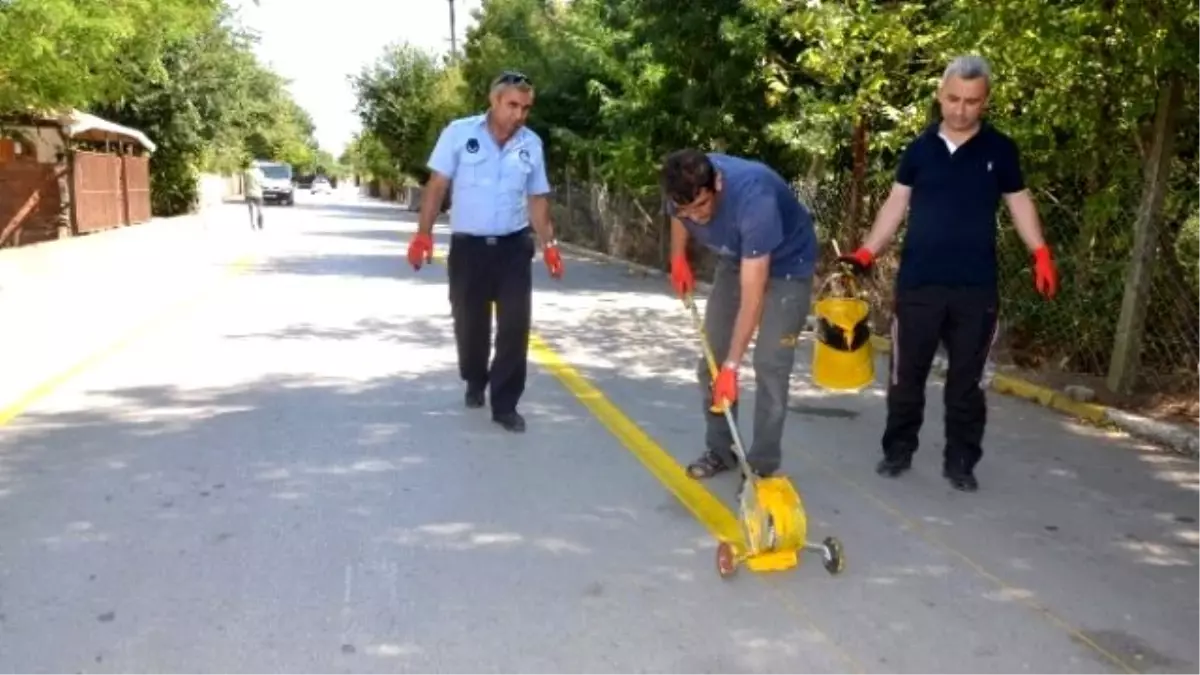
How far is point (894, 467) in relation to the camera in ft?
19.7

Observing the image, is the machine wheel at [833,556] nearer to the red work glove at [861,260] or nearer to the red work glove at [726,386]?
the red work glove at [726,386]

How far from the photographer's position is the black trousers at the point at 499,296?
22.4 ft

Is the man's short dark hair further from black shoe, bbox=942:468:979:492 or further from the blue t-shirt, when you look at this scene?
black shoe, bbox=942:468:979:492

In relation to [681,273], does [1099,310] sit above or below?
below

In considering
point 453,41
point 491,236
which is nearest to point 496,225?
point 491,236

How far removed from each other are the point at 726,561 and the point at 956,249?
2015 millimetres

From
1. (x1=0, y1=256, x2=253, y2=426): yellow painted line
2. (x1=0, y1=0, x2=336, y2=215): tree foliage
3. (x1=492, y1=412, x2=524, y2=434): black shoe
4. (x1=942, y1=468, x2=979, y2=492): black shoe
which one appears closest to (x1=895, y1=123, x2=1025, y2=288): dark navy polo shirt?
(x1=942, y1=468, x2=979, y2=492): black shoe

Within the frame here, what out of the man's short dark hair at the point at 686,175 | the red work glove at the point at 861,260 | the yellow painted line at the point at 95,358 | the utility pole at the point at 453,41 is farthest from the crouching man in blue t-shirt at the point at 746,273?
the utility pole at the point at 453,41

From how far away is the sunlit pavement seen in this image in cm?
380

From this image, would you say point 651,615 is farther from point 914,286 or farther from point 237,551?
point 914,286

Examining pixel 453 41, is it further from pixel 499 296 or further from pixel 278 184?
pixel 499 296

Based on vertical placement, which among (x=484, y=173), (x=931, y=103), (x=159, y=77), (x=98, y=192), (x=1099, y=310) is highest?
(x=159, y=77)

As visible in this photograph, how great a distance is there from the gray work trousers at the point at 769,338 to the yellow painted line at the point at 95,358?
A: 4116mm

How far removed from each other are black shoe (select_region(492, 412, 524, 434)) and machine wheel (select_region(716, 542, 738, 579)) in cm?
256
